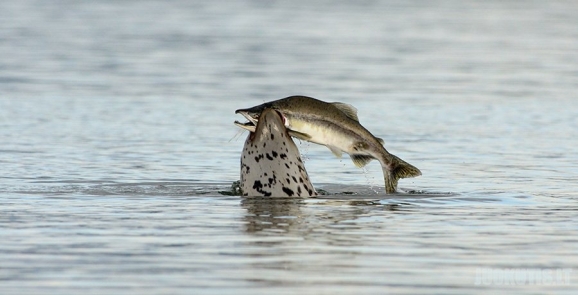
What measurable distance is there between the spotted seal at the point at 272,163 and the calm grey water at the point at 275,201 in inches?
10.8

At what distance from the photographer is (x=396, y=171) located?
48.3 feet

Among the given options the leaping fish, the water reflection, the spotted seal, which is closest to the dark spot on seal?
the spotted seal

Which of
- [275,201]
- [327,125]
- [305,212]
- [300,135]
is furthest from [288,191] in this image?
[305,212]

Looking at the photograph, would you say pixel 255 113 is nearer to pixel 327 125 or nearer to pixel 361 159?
pixel 327 125

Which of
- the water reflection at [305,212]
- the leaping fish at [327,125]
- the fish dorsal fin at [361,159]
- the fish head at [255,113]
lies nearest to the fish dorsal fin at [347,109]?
the leaping fish at [327,125]

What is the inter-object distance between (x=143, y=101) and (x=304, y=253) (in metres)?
14.4

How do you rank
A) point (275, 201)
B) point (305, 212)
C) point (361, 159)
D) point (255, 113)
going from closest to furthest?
point (305, 212), point (255, 113), point (275, 201), point (361, 159)

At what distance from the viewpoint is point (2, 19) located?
5153 centimetres

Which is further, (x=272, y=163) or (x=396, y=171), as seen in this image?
(x=396, y=171)

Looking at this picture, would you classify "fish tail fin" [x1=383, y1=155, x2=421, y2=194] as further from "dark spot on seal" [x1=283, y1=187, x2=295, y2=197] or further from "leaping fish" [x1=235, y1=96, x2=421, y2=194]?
"dark spot on seal" [x1=283, y1=187, x2=295, y2=197]

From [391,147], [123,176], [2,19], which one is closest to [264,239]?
[123,176]

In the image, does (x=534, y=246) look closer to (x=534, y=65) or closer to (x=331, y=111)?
(x=331, y=111)

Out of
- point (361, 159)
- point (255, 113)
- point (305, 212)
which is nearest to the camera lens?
point (305, 212)

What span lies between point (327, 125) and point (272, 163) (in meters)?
0.61
